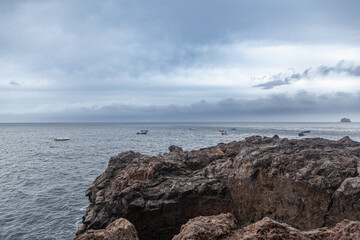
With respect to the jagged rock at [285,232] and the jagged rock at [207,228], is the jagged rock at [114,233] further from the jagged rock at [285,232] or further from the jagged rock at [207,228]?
the jagged rock at [285,232]

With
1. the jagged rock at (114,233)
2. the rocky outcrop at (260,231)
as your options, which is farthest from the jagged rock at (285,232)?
the jagged rock at (114,233)

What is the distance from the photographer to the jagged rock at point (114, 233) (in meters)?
7.94

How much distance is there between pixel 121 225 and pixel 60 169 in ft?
148

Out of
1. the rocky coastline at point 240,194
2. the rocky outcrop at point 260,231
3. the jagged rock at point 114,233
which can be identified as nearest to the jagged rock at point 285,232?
the rocky outcrop at point 260,231

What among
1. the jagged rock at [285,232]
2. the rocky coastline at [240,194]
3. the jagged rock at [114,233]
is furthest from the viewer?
the rocky coastline at [240,194]

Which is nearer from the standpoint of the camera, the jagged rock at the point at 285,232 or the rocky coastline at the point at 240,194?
the jagged rock at the point at 285,232

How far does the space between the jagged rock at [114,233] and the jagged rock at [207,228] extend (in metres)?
1.80

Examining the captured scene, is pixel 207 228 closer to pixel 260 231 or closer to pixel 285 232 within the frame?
pixel 260 231

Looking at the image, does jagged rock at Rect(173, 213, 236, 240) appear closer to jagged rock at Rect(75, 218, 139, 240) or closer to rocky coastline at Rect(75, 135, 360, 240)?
rocky coastline at Rect(75, 135, 360, 240)

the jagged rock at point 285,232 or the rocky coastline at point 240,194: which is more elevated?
the jagged rock at point 285,232

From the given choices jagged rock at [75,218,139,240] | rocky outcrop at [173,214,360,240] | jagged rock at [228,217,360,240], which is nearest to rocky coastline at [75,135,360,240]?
jagged rock at [75,218,139,240]

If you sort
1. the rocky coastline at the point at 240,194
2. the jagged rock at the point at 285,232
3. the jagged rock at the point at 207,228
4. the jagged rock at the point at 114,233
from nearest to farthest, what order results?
1. the jagged rock at the point at 285,232
2. the jagged rock at the point at 207,228
3. the jagged rock at the point at 114,233
4. the rocky coastline at the point at 240,194

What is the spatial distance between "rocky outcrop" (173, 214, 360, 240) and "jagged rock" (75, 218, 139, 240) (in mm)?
1916

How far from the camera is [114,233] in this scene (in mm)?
8219
